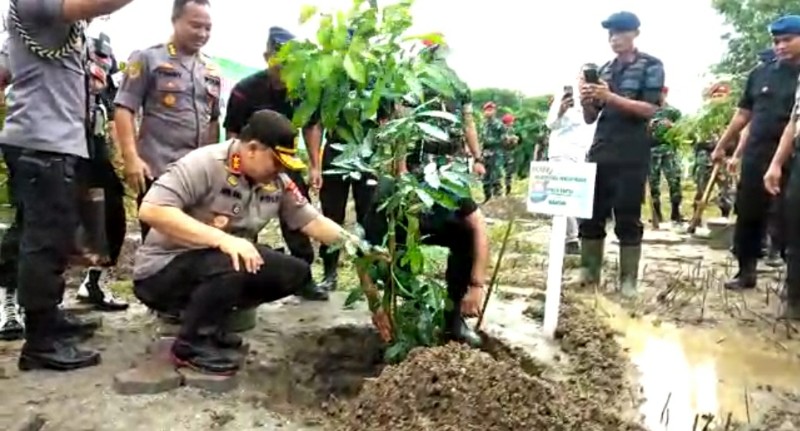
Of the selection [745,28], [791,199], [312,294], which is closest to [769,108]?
[791,199]

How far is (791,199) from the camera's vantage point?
14.4ft

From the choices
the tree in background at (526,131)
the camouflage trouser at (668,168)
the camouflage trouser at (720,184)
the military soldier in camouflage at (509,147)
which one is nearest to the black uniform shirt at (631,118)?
the camouflage trouser at (720,184)

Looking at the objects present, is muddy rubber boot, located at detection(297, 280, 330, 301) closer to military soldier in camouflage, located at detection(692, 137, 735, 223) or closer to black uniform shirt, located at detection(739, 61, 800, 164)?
black uniform shirt, located at detection(739, 61, 800, 164)

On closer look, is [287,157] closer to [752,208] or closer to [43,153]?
[43,153]

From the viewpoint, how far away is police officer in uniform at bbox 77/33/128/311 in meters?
3.68

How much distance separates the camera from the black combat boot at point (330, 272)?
4.60 metres

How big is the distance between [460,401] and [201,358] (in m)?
1.03

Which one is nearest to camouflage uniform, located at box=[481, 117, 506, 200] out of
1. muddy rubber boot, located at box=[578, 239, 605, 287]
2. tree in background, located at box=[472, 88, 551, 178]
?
tree in background, located at box=[472, 88, 551, 178]

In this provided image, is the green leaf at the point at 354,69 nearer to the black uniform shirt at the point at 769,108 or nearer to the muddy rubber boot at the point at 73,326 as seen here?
the muddy rubber boot at the point at 73,326

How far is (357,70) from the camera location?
9.30 ft

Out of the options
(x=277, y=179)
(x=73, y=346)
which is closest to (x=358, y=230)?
(x=277, y=179)

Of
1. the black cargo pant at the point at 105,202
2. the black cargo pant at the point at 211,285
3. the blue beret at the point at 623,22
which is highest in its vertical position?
the blue beret at the point at 623,22

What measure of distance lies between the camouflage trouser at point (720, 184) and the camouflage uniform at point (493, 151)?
14.0ft

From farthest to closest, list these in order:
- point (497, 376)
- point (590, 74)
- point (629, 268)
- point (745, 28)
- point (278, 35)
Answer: point (745, 28), point (629, 268), point (590, 74), point (278, 35), point (497, 376)
